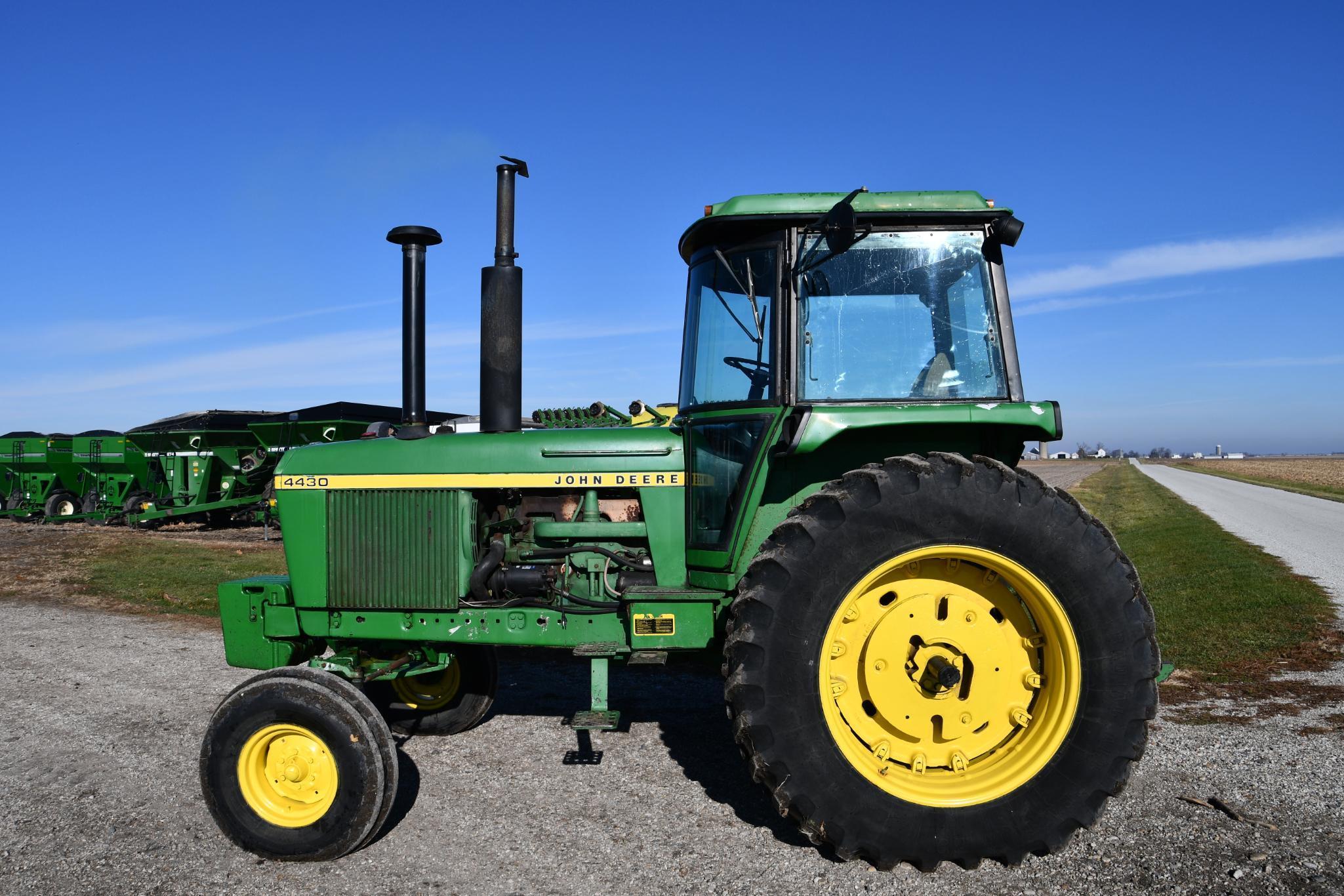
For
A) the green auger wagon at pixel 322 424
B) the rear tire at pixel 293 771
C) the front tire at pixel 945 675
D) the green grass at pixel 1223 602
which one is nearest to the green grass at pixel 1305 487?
the green grass at pixel 1223 602

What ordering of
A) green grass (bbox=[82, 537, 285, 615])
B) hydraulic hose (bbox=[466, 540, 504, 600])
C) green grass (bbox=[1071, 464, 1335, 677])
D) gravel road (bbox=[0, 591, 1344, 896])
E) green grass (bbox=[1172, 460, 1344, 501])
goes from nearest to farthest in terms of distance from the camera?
1. gravel road (bbox=[0, 591, 1344, 896])
2. hydraulic hose (bbox=[466, 540, 504, 600])
3. green grass (bbox=[1071, 464, 1335, 677])
4. green grass (bbox=[82, 537, 285, 615])
5. green grass (bbox=[1172, 460, 1344, 501])

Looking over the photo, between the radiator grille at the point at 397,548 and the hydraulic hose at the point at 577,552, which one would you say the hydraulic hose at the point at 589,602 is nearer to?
the hydraulic hose at the point at 577,552

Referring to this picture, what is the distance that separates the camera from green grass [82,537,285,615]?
31.7ft

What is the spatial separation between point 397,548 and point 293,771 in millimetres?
1008

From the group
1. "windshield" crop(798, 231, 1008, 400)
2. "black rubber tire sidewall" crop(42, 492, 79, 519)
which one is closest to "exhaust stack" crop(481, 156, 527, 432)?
"windshield" crop(798, 231, 1008, 400)

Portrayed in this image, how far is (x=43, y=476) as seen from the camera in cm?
1970

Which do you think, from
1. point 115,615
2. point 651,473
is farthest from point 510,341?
point 115,615

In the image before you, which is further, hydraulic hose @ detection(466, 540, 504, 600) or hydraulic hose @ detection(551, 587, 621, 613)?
hydraulic hose @ detection(466, 540, 504, 600)

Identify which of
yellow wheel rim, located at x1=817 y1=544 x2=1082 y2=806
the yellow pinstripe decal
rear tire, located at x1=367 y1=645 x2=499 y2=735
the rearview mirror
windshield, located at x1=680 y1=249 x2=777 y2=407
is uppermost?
the rearview mirror

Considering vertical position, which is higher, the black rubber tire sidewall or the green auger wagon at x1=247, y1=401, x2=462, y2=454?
the green auger wagon at x1=247, y1=401, x2=462, y2=454

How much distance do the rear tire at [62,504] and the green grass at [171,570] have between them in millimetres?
5987

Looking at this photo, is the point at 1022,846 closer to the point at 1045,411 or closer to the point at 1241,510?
the point at 1045,411

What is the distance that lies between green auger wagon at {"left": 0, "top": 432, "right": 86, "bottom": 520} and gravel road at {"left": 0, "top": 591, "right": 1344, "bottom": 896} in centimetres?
1654

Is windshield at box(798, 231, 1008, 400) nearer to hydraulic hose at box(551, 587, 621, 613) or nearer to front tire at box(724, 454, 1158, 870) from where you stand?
front tire at box(724, 454, 1158, 870)
